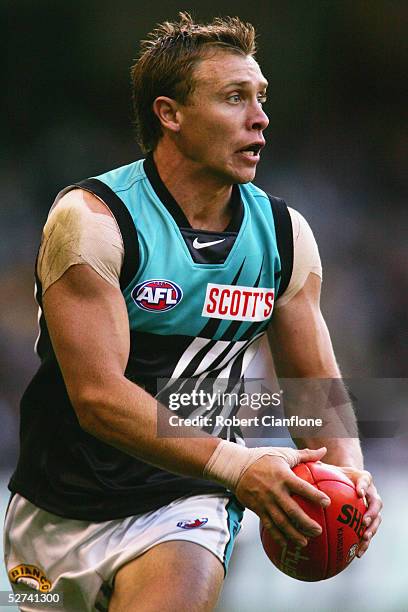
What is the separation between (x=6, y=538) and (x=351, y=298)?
474 centimetres

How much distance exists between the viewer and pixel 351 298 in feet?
27.3

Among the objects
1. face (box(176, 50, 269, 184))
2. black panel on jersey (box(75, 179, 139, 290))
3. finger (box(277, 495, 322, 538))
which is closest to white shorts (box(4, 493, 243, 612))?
finger (box(277, 495, 322, 538))

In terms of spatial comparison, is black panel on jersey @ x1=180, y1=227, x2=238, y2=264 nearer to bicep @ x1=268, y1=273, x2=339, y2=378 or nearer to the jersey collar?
the jersey collar

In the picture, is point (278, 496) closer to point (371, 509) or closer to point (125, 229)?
point (371, 509)

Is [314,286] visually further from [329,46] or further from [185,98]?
[329,46]

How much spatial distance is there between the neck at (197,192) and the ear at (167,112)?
0.38 ft

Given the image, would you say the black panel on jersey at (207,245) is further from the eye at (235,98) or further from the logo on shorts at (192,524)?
the logo on shorts at (192,524)

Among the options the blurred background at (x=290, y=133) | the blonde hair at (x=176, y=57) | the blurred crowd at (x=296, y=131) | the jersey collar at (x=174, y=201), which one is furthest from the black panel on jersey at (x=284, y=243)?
the blurred crowd at (x=296, y=131)

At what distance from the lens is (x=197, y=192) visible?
3.99 metres

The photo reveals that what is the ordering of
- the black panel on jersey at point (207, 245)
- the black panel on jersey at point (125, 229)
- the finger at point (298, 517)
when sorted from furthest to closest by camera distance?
the black panel on jersey at point (207, 245) < the black panel on jersey at point (125, 229) < the finger at point (298, 517)

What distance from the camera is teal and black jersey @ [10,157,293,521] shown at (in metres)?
3.74

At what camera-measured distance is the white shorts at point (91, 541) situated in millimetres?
3568

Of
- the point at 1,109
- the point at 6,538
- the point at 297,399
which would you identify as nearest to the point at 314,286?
the point at 297,399

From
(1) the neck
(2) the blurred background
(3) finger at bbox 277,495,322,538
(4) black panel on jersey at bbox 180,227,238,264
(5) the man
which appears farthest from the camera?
(2) the blurred background
